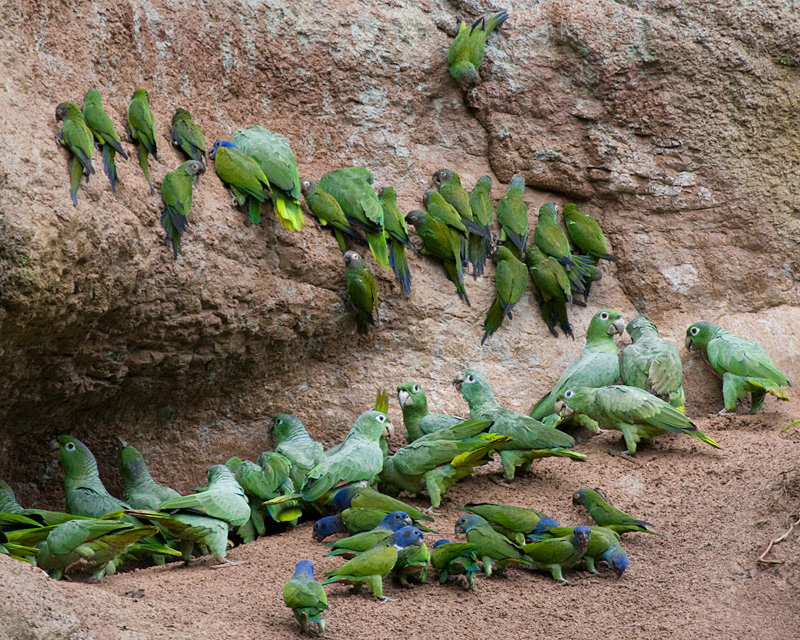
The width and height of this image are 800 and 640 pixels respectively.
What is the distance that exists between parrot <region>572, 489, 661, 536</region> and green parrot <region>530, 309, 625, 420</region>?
1.35 m

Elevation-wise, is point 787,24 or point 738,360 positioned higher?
point 787,24

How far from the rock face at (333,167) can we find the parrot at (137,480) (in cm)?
38

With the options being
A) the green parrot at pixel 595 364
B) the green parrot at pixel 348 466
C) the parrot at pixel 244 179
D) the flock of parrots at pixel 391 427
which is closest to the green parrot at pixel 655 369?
the flock of parrots at pixel 391 427

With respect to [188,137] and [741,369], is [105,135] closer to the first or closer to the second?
[188,137]

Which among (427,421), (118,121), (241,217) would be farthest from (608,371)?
(118,121)

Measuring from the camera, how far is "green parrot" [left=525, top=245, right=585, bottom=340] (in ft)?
25.1

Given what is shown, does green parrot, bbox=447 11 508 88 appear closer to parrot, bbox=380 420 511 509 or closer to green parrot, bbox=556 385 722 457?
green parrot, bbox=556 385 722 457

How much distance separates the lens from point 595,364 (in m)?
7.15

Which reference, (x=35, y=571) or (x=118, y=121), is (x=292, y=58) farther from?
(x=35, y=571)

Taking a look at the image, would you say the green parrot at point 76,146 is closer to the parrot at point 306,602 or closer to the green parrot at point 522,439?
the parrot at point 306,602

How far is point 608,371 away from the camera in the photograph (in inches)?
280

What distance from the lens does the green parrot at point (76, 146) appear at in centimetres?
539

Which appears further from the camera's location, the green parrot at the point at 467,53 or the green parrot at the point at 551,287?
the green parrot at the point at 467,53

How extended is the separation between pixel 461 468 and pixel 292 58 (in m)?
3.80
